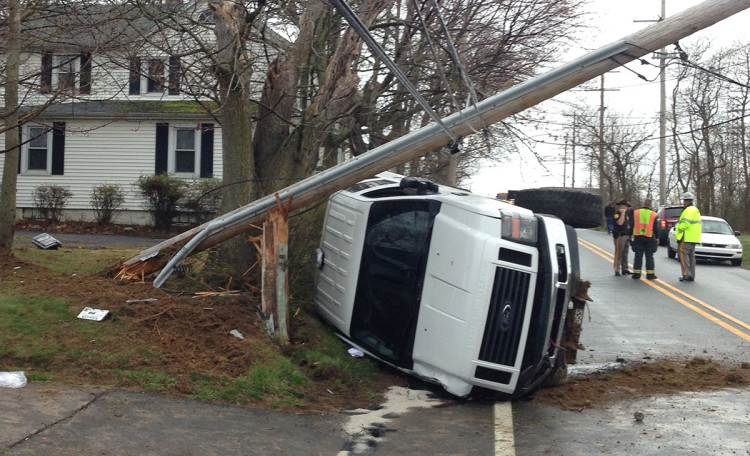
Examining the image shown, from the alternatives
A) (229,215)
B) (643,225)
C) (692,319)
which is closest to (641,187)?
(643,225)

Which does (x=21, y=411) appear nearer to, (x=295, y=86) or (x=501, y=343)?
(x=501, y=343)

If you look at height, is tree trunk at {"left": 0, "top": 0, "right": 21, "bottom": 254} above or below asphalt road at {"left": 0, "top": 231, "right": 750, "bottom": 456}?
above

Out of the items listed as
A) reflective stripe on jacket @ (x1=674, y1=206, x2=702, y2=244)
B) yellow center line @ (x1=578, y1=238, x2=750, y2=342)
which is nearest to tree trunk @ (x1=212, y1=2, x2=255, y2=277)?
yellow center line @ (x1=578, y1=238, x2=750, y2=342)

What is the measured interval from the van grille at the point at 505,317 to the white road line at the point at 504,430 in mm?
483

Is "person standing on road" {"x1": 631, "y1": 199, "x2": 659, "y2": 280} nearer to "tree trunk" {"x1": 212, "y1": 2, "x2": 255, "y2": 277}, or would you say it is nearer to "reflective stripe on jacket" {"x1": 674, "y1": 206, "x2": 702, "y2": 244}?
"reflective stripe on jacket" {"x1": 674, "y1": 206, "x2": 702, "y2": 244}

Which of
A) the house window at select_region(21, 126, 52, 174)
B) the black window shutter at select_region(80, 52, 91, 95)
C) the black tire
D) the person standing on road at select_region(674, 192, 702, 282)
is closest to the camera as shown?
the black tire

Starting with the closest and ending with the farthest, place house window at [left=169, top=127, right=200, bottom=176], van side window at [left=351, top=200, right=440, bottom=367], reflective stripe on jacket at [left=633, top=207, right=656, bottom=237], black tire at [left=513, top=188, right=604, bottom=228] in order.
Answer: van side window at [left=351, top=200, right=440, bottom=367]
black tire at [left=513, top=188, right=604, bottom=228]
reflective stripe on jacket at [left=633, top=207, right=656, bottom=237]
house window at [left=169, top=127, right=200, bottom=176]

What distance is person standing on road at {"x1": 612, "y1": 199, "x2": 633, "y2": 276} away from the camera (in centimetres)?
1911

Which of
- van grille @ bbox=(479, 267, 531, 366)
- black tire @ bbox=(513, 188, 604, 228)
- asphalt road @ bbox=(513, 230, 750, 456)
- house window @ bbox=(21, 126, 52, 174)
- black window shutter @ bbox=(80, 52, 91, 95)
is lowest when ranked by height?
asphalt road @ bbox=(513, 230, 750, 456)

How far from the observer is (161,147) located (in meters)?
27.7

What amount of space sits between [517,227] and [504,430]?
1.78 meters

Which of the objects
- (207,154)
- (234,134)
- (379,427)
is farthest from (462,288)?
(207,154)

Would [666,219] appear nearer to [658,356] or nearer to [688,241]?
[688,241]

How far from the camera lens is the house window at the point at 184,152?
27297 millimetres
